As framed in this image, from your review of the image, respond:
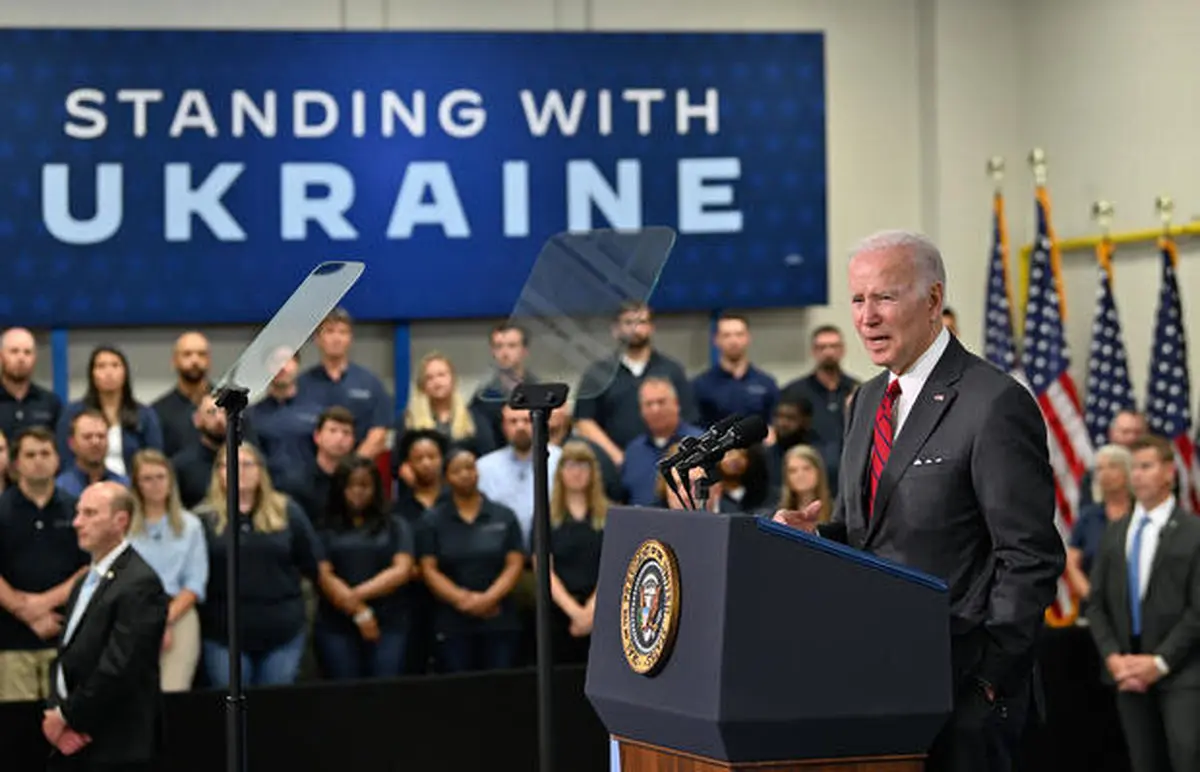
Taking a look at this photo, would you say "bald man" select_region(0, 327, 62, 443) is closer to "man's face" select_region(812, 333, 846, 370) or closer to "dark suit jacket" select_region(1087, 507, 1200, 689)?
"man's face" select_region(812, 333, 846, 370)

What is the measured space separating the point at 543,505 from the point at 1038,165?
347 inches

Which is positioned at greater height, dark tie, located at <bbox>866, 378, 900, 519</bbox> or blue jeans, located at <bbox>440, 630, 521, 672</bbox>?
dark tie, located at <bbox>866, 378, 900, 519</bbox>

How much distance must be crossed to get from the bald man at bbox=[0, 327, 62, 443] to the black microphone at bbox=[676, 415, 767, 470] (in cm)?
665

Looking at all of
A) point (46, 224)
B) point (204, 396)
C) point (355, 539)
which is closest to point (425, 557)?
point (355, 539)

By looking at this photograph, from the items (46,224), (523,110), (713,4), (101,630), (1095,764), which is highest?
(713,4)

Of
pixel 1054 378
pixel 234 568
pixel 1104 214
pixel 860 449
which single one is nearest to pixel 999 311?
pixel 1054 378

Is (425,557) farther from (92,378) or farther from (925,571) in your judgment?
(925,571)

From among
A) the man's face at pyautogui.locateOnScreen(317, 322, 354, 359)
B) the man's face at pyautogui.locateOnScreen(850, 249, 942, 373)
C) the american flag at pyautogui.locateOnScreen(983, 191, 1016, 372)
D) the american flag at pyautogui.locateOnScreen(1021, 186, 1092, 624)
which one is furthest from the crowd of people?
the man's face at pyautogui.locateOnScreen(850, 249, 942, 373)

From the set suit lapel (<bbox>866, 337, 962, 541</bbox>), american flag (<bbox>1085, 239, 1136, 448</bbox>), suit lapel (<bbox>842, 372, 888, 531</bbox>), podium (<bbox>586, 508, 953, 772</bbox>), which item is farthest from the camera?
american flag (<bbox>1085, 239, 1136, 448</bbox>)

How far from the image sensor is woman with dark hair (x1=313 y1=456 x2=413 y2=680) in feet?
27.5

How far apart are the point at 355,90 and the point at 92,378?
303 centimetres

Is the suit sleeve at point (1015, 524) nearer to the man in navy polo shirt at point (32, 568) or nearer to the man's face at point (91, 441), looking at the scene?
the man in navy polo shirt at point (32, 568)

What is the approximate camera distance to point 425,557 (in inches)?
337

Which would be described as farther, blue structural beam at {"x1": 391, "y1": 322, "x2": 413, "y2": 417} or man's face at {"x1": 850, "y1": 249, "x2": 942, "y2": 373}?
blue structural beam at {"x1": 391, "y1": 322, "x2": 413, "y2": 417}
